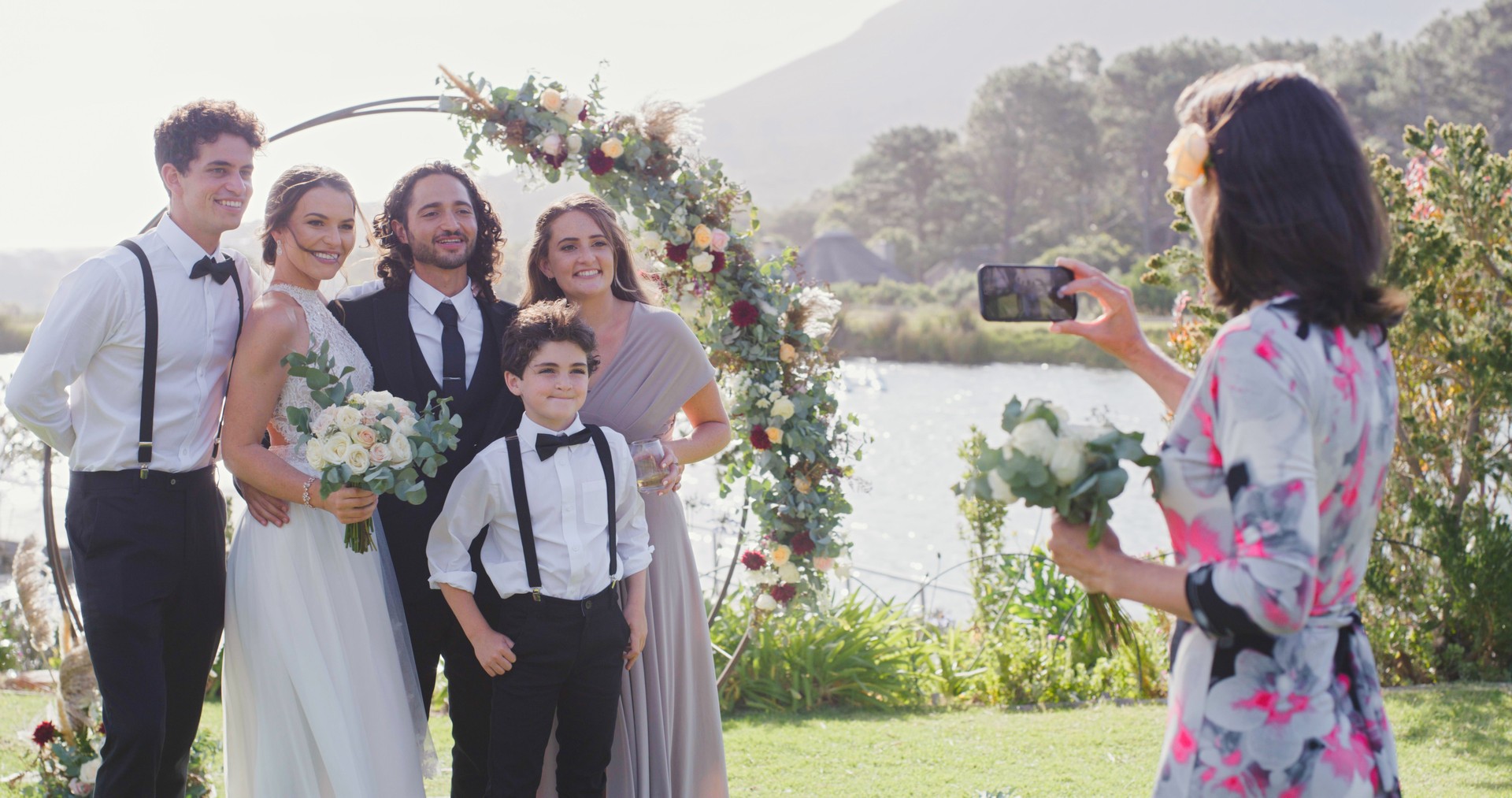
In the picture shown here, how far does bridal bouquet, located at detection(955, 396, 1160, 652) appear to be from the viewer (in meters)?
2.01

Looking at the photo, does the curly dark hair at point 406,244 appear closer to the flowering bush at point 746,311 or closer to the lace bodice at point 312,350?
the lace bodice at point 312,350

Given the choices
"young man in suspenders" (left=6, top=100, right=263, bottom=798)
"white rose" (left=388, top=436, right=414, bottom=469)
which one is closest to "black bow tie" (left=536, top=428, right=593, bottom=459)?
A: "white rose" (left=388, top=436, right=414, bottom=469)

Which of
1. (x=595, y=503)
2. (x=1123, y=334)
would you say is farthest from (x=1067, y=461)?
(x=595, y=503)

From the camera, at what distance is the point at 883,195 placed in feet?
213

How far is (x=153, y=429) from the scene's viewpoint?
3.33 metres

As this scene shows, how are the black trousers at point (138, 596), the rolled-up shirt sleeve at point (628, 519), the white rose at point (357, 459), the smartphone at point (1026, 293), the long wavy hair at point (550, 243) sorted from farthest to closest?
the long wavy hair at point (550, 243) < the rolled-up shirt sleeve at point (628, 519) < the black trousers at point (138, 596) < the white rose at point (357, 459) < the smartphone at point (1026, 293)

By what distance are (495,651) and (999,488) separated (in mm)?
1809

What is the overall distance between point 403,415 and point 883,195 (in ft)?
208

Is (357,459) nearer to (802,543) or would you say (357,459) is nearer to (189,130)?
(189,130)

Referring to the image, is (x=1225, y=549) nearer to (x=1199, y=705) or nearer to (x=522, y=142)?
(x=1199, y=705)

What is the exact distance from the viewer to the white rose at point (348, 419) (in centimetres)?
303

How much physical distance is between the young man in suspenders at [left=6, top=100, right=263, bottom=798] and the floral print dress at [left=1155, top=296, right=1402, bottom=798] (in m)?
2.79

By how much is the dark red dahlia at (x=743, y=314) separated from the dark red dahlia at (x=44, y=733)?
125 inches

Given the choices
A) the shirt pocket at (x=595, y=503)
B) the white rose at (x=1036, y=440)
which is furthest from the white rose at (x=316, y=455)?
the white rose at (x=1036, y=440)
